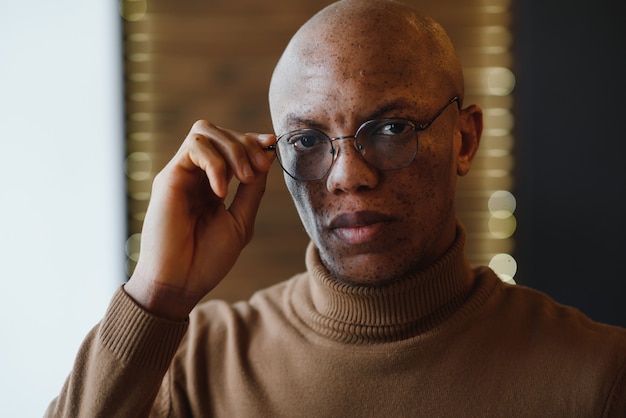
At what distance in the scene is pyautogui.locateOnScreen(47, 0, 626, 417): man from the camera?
3.97 feet

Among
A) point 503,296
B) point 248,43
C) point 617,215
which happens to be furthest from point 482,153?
point 503,296

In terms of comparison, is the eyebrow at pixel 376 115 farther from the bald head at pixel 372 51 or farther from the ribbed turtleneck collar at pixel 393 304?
the ribbed turtleneck collar at pixel 393 304

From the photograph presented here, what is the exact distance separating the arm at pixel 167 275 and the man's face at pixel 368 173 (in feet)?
0.39

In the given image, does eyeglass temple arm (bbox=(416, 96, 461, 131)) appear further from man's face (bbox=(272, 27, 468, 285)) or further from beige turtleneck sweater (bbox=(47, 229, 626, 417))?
beige turtleneck sweater (bbox=(47, 229, 626, 417))

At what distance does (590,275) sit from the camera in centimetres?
228

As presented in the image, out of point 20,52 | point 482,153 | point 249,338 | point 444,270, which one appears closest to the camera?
point 444,270

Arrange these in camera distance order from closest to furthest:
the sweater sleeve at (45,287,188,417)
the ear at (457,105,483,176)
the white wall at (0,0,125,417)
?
the sweater sleeve at (45,287,188,417)
the ear at (457,105,483,176)
the white wall at (0,0,125,417)

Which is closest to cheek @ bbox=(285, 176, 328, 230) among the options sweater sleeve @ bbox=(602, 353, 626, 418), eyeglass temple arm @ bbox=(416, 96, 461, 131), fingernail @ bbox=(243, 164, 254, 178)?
fingernail @ bbox=(243, 164, 254, 178)

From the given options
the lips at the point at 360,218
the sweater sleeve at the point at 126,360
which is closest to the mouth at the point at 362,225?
the lips at the point at 360,218

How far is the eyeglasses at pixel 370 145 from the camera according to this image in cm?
122

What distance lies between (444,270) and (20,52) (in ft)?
5.51

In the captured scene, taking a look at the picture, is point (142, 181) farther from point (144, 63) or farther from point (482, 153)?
point (482, 153)

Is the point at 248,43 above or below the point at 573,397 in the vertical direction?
above

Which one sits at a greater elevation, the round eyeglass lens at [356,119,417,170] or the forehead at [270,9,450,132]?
the forehead at [270,9,450,132]
